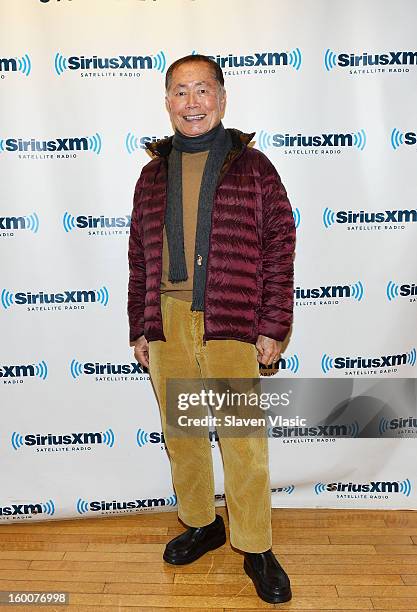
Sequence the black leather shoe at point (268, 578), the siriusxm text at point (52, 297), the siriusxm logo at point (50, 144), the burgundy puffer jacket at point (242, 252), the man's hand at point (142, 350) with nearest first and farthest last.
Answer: the burgundy puffer jacket at point (242, 252)
the black leather shoe at point (268, 578)
the man's hand at point (142, 350)
the siriusxm logo at point (50, 144)
the siriusxm text at point (52, 297)

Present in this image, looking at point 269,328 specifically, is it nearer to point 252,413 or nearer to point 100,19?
point 252,413

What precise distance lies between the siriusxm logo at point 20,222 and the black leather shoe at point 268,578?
156cm

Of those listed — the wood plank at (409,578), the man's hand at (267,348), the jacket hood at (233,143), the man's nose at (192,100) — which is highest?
the man's nose at (192,100)

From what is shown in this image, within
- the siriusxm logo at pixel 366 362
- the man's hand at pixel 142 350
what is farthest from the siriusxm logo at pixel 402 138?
the man's hand at pixel 142 350

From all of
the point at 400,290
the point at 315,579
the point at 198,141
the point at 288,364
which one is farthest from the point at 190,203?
the point at 315,579


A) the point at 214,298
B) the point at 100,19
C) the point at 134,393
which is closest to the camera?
the point at 214,298

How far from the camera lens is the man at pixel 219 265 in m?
2.04

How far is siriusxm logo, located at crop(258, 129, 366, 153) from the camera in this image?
2600 millimetres

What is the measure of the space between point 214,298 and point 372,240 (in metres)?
0.96

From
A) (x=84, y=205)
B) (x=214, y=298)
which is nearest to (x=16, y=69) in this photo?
(x=84, y=205)

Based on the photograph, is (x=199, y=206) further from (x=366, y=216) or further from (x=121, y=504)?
(x=121, y=504)

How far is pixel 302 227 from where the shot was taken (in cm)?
267

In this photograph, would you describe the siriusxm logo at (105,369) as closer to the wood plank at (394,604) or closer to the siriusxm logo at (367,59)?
the wood plank at (394,604)

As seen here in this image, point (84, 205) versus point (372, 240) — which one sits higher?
point (84, 205)
